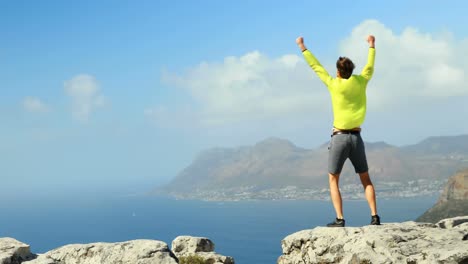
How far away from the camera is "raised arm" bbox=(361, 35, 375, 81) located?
1070 centimetres

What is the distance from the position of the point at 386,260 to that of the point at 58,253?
7.18m

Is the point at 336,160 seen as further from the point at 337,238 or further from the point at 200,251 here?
the point at 200,251

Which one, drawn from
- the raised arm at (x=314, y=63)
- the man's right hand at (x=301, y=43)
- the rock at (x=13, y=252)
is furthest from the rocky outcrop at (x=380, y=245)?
the rock at (x=13, y=252)

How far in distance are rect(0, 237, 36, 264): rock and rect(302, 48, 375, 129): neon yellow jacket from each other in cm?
801

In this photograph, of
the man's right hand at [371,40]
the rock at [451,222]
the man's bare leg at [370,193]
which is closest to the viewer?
the man's bare leg at [370,193]

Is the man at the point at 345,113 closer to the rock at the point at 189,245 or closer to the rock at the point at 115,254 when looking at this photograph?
the rock at the point at 115,254

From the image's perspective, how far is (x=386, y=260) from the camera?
884 cm

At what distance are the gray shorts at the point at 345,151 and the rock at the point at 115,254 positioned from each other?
403 cm

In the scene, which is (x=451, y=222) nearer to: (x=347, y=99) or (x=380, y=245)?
(x=380, y=245)

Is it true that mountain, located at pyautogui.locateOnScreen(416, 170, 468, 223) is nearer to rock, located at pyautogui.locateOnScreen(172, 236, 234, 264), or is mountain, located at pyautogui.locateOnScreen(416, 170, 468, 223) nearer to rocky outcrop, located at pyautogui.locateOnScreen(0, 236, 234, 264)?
rock, located at pyautogui.locateOnScreen(172, 236, 234, 264)

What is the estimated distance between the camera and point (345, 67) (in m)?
10.4

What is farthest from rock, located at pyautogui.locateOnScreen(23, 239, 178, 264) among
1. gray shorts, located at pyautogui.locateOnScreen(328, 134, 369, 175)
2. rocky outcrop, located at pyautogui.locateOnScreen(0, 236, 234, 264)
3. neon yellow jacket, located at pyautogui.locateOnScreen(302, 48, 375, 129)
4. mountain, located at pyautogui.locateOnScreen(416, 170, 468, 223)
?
mountain, located at pyautogui.locateOnScreen(416, 170, 468, 223)

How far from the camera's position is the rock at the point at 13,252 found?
11154 millimetres

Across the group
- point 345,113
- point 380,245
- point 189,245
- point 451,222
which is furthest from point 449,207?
point 380,245
